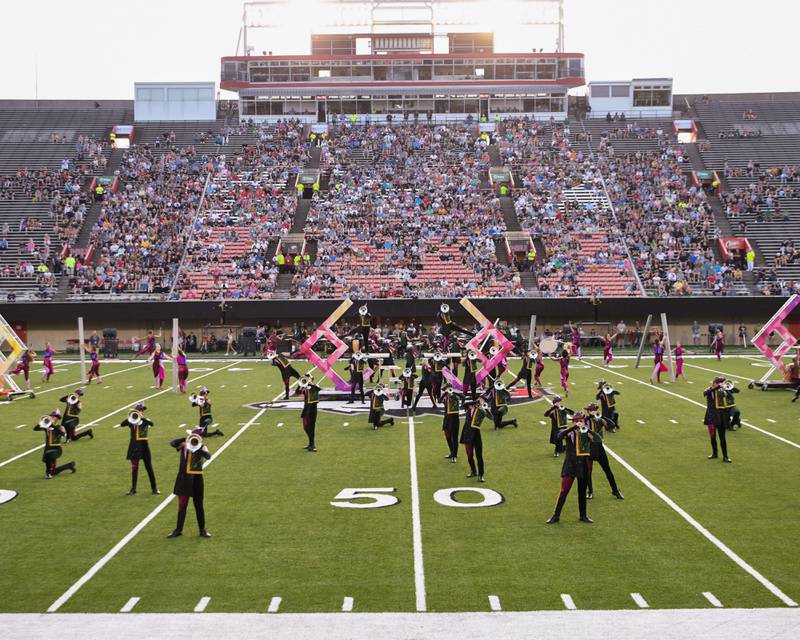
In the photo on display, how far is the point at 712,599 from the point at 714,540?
7.95 ft

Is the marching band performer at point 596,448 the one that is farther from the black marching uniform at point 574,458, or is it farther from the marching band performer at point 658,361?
the marching band performer at point 658,361

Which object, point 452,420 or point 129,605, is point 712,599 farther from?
point 452,420

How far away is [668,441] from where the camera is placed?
801 inches

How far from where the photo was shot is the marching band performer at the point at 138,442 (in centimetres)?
1541

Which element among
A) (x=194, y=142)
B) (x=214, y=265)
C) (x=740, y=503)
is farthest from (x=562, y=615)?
(x=194, y=142)

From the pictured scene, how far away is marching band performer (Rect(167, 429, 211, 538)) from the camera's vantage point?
13016 millimetres

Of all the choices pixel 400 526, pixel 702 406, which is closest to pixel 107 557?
pixel 400 526

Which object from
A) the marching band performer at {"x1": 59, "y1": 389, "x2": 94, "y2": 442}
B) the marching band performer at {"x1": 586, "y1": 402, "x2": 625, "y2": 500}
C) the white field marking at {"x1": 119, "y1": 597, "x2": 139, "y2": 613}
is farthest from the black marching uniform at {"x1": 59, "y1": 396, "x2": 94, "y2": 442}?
the marching band performer at {"x1": 586, "y1": 402, "x2": 625, "y2": 500}

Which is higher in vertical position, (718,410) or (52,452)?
(718,410)

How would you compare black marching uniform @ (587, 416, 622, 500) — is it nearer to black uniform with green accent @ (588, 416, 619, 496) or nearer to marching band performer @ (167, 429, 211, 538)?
black uniform with green accent @ (588, 416, 619, 496)

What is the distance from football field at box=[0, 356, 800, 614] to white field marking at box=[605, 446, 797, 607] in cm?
4

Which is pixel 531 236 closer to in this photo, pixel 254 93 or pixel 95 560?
pixel 254 93

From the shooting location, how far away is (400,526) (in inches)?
541

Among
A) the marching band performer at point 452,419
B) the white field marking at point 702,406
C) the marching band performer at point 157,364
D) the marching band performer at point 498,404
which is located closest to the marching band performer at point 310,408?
the marching band performer at point 452,419
